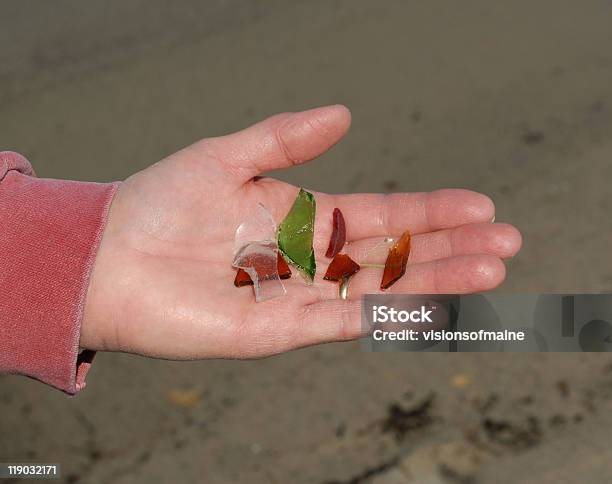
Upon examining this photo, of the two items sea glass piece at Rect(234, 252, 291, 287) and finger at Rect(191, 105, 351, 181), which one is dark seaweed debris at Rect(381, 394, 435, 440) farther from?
finger at Rect(191, 105, 351, 181)

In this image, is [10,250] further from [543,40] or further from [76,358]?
[543,40]

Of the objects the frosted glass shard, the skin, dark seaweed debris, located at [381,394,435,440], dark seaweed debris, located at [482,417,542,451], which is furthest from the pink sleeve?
dark seaweed debris, located at [482,417,542,451]

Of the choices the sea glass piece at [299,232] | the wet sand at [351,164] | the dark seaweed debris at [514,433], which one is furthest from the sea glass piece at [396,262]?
the dark seaweed debris at [514,433]

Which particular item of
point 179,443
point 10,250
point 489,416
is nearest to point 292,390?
point 179,443

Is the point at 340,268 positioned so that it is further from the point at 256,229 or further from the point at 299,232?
the point at 256,229

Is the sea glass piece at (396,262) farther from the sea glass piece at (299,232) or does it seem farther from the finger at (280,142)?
the finger at (280,142)

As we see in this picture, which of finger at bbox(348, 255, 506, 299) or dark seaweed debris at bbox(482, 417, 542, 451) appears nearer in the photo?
finger at bbox(348, 255, 506, 299)

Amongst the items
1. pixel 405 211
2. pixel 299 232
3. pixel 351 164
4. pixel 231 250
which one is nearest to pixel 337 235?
pixel 299 232
